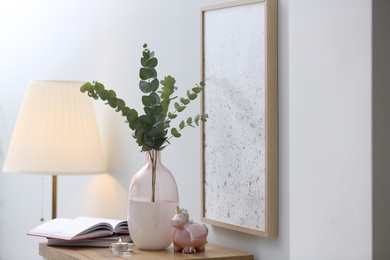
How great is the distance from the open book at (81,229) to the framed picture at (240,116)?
10.8 inches

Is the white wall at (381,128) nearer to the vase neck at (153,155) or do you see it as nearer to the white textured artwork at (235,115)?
the white textured artwork at (235,115)

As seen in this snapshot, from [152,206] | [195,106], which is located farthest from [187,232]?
[195,106]

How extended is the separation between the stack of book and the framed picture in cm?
26

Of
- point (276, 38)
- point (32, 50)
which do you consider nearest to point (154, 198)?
point (276, 38)

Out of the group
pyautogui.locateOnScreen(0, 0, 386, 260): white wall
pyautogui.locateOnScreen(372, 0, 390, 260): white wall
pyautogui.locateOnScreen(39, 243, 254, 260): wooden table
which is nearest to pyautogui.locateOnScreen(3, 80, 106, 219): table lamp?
pyautogui.locateOnScreen(0, 0, 386, 260): white wall

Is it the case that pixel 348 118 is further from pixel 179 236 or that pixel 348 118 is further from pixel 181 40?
pixel 181 40

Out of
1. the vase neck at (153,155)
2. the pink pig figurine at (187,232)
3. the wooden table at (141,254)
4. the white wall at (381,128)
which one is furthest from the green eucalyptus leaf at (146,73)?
the white wall at (381,128)

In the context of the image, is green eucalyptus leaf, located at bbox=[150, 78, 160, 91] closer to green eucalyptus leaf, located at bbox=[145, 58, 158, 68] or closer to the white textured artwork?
green eucalyptus leaf, located at bbox=[145, 58, 158, 68]

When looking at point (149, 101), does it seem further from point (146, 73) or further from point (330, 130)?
point (330, 130)

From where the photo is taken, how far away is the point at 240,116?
2.16 m

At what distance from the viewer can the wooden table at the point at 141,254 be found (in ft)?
6.67

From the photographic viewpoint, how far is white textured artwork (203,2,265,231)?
6.84 feet

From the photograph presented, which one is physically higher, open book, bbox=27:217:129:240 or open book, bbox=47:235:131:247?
open book, bbox=27:217:129:240

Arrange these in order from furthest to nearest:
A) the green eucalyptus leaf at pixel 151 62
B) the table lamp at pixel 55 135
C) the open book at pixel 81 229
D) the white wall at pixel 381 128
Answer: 1. the table lamp at pixel 55 135
2. the open book at pixel 81 229
3. the green eucalyptus leaf at pixel 151 62
4. the white wall at pixel 381 128
